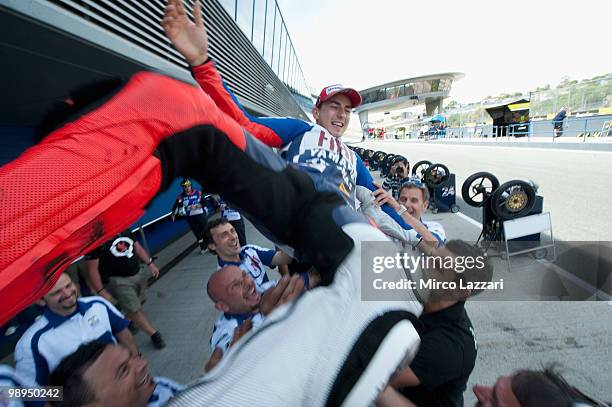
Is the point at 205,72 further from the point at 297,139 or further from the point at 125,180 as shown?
the point at 125,180

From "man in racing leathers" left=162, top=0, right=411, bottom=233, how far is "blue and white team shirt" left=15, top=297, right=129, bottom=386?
5.55 feet

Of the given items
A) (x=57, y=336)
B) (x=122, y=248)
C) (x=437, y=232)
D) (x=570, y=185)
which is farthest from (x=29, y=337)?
(x=570, y=185)

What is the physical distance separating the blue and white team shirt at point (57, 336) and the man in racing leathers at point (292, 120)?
1690mm

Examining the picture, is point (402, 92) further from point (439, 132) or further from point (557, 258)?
point (557, 258)

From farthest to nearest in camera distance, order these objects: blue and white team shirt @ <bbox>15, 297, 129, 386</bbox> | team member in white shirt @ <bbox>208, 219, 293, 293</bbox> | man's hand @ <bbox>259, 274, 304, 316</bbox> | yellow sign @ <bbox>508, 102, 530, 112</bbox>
→ yellow sign @ <bbox>508, 102, 530, 112</bbox>
team member in white shirt @ <bbox>208, 219, 293, 293</bbox>
blue and white team shirt @ <bbox>15, 297, 129, 386</bbox>
man's hand @ <bbox>259, 274, 304, 316</bbox>

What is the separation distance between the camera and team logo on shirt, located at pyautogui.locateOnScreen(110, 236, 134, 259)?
3.01m

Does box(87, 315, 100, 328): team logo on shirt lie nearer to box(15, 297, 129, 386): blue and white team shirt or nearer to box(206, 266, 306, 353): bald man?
box(15, 297, 129, 386): blue and white team shirt

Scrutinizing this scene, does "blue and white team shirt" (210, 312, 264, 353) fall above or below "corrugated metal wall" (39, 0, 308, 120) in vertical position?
below

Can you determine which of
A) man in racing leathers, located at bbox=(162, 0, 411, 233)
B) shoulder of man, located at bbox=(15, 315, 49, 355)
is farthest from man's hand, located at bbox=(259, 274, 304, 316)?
shoulder of man, located at bbox=(15, 315, 49, 355)

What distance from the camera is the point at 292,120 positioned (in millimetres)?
1508

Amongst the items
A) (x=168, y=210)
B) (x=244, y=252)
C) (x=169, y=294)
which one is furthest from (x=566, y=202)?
(x=168, y=210)

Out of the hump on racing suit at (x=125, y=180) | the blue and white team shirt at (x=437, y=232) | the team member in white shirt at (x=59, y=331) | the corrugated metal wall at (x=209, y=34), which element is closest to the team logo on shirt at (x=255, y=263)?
the team member in white shirt at (x=59, y=331)

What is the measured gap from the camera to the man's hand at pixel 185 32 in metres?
1.08

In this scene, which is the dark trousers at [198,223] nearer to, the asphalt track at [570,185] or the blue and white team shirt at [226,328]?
the blue and white team shirt at [226,328]
